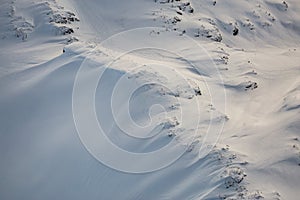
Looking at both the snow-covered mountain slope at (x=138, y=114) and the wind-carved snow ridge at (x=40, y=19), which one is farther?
the wind-carved snow ridge at (x=40, y=19)

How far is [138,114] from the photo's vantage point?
6793mm

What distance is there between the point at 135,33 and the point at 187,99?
4.49m

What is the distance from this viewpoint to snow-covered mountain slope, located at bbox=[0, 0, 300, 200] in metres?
5.76

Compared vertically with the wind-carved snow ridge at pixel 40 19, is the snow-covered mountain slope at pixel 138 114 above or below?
below

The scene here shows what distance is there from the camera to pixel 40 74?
8141mm

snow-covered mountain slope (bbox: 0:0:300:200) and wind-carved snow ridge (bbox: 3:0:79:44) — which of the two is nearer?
snow-covered mountain slope (bbox: 0:0:300:200)

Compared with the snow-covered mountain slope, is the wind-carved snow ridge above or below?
above

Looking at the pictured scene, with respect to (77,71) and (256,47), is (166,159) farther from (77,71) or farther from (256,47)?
(256,47)

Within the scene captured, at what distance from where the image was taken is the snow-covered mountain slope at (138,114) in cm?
576

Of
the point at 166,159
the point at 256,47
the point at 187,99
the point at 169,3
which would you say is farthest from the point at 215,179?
the point at 169,3

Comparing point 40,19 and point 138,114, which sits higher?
point 40,19

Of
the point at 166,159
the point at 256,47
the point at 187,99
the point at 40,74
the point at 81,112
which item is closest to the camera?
the point at 166,159

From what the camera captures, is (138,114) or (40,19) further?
(40,19)

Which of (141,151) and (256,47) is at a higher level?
(256,47)
